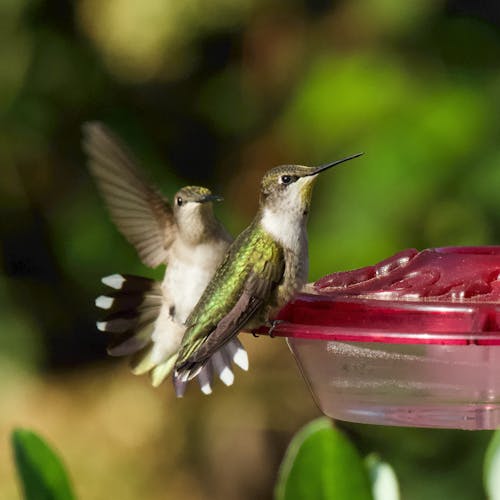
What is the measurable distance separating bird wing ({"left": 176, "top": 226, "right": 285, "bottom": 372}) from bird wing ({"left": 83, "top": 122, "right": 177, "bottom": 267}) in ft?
Answer: 2.26

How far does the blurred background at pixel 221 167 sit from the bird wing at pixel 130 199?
46.3 inches

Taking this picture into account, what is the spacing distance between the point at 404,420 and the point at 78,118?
300 cm

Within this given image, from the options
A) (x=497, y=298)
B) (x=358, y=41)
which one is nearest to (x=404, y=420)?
(x=497, y=298)

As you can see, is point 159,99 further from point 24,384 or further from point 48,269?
point 24,384

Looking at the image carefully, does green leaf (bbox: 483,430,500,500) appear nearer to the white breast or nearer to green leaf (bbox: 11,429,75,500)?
the white breast

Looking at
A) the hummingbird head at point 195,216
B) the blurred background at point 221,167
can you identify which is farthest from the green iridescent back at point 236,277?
the blurred background at point 221,167

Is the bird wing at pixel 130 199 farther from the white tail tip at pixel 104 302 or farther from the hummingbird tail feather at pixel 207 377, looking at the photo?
the hummingbird tail feather at pixel 207 377

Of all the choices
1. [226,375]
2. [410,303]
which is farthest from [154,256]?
[410,303]

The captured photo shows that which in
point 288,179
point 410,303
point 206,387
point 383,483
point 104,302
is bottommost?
point 383,483

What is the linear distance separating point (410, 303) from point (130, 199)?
53.1 inches

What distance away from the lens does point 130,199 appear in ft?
11.5

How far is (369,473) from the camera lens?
2949mm

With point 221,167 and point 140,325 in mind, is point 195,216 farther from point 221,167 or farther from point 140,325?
point 221,167

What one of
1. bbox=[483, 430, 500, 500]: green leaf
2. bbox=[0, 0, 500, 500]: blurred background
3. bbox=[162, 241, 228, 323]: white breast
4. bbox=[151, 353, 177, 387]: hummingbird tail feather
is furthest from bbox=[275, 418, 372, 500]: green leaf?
bbox=[0, 0, 500, 500]: blurred background
